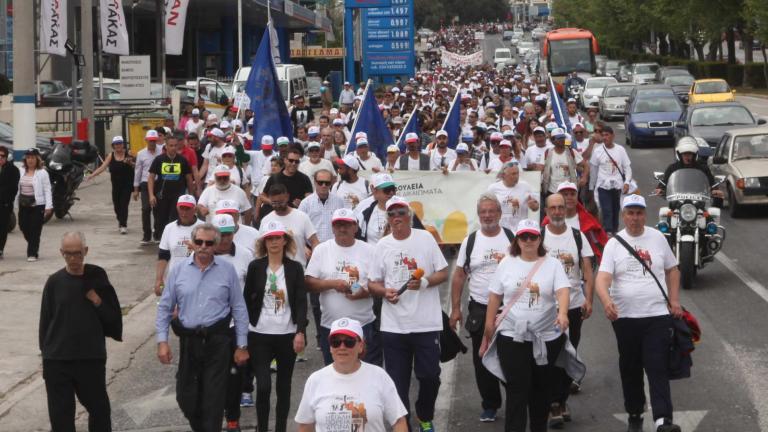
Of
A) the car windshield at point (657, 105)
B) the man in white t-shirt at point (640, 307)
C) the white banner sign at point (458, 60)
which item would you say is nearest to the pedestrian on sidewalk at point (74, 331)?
the man in white t-shirt at point (640, 307)

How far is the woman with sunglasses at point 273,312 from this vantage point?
369 inches

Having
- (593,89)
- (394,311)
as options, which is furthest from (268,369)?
(593,89)

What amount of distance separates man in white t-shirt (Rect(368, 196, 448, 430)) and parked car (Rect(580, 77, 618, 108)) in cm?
4306

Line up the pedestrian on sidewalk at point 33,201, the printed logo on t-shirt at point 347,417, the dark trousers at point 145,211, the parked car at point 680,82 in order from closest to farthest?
the printed logo on t-shirt at point 347,417 < the pedestrian on sidewalk at point 33,201 < the dark trousers at point 145,211 < the parked car at point 680,82

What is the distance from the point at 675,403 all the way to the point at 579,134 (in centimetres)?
899

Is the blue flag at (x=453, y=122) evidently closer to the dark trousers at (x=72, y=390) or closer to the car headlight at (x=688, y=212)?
the car headlight at (x=688, y=212)

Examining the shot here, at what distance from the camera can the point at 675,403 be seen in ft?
34.6

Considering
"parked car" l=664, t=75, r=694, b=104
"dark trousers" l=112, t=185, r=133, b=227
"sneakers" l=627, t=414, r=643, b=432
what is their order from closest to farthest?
1. "sneakers" l=627, t=414, r=643, b=432
2. "dark trousers" l=112, t=185, r=133, b=227
3. "parked car" l=664, t=75, r=694, b=104

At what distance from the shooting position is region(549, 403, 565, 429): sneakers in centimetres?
983

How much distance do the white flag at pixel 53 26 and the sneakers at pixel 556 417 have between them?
21875 mm

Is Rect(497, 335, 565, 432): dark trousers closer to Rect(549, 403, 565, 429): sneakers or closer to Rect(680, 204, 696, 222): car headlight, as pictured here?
Rect(549, 403, 565, 429): sneakers

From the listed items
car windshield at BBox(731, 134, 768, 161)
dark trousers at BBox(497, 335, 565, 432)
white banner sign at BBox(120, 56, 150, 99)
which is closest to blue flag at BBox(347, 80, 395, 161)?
car windshield at BBox(731, 134, 768, 161)

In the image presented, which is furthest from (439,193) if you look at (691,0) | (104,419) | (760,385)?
(691,0)

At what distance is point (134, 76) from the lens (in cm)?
3225
